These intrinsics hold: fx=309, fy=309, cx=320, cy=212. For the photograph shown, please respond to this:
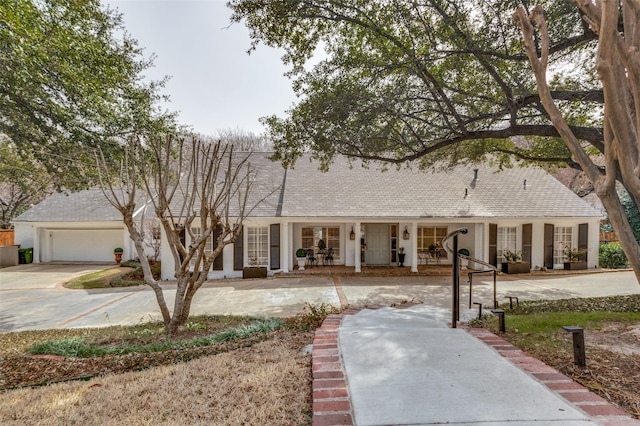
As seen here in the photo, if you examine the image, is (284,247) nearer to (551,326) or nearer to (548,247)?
(551,326)

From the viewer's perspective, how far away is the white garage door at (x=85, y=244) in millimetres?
17406

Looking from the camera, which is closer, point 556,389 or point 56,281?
point 556,389

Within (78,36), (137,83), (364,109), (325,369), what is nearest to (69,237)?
(137,83)

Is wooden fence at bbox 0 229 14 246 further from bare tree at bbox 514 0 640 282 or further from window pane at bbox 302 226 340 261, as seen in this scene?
bare tree at bbox 514 0 640 282

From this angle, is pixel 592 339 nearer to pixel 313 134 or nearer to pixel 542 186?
pixel 313 134

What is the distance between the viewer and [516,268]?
13.4m

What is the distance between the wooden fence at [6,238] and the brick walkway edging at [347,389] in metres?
23.0

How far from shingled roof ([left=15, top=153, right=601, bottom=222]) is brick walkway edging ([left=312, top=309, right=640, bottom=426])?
9348 mm

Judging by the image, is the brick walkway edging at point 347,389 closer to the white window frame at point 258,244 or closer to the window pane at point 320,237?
the white window frame at point 258,244

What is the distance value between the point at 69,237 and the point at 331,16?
18891 millimetres

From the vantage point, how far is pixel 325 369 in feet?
10.4

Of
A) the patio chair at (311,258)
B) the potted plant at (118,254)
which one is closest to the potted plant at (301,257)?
the patio chair at (311,258)

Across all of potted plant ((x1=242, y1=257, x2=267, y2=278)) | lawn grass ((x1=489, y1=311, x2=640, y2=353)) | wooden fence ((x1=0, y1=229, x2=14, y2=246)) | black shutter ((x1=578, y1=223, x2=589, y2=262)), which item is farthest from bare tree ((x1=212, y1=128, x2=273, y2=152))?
lawn grass ((x1=489, y1=311, x2=640, y2=353))

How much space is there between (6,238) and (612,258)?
106 ft
